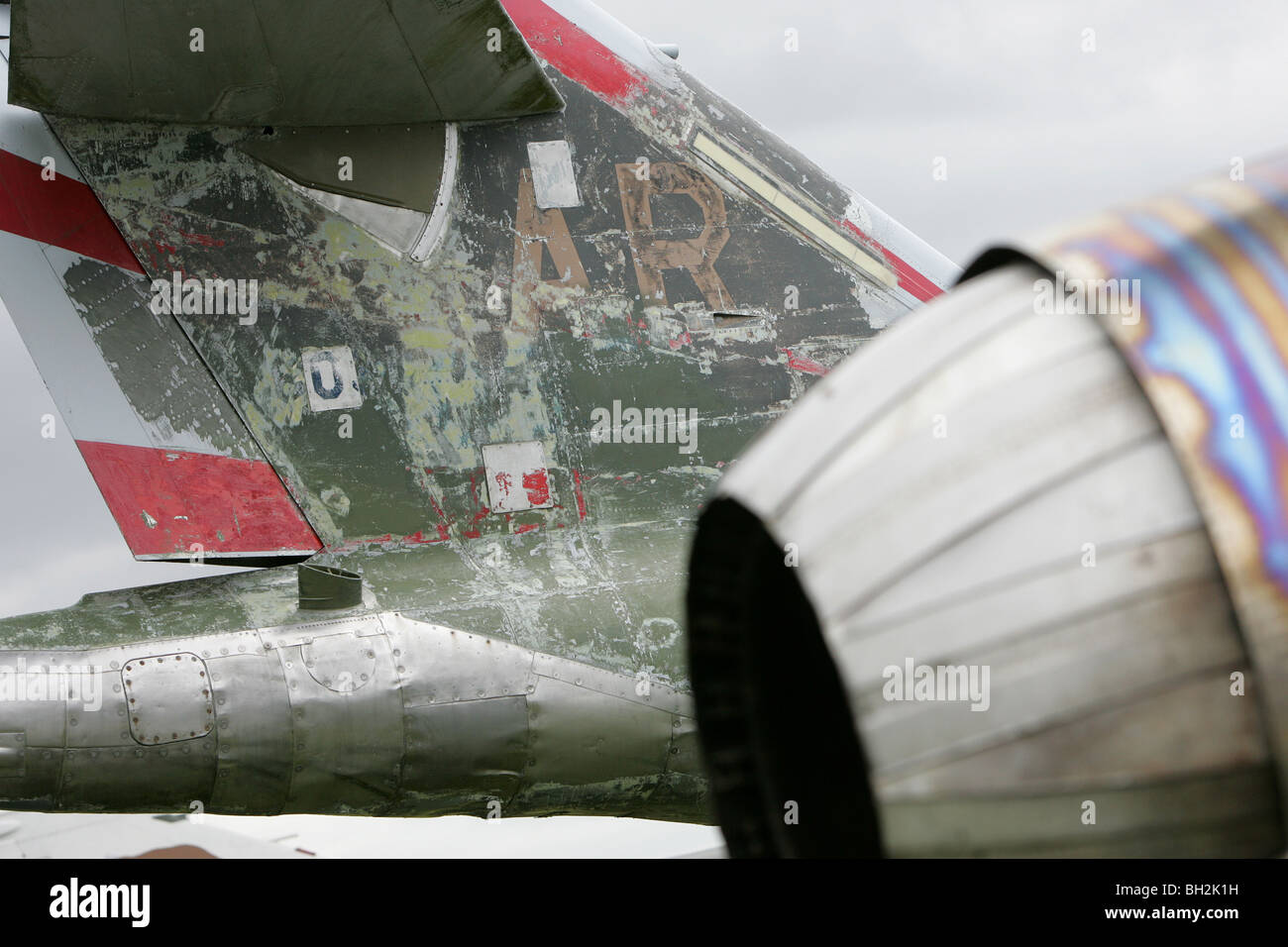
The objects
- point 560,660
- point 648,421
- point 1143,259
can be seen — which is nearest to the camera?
point 1143,259

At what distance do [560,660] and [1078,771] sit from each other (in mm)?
3401

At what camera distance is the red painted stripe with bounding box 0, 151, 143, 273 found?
444 cm

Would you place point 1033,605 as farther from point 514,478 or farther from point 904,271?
point 904,271

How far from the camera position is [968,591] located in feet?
3.74

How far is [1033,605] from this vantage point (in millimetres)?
1118

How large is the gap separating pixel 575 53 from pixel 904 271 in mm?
1619

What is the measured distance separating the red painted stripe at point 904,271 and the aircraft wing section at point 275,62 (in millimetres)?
1360

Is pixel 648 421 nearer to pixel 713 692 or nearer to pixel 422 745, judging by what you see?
pixel 422 745

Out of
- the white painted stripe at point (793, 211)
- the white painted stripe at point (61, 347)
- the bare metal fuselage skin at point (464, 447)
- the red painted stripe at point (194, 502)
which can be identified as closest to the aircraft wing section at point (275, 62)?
the bare metal fuselage skin at point (464, 447)

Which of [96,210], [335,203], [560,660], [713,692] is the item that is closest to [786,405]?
[560,660]

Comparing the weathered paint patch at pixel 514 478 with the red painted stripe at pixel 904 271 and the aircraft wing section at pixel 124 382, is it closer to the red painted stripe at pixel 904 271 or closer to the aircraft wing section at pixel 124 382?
the aircraft wing section at pixel 124 382

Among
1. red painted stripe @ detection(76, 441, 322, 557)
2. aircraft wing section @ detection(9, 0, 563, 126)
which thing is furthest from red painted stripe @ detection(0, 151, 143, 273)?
red painted stripe @ detection(76, 441, 322, 557)

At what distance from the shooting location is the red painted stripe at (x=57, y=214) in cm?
444

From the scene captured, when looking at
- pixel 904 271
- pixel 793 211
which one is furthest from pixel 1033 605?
pixel 904 271
